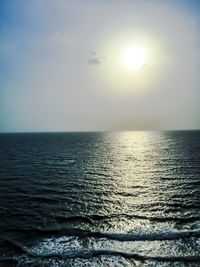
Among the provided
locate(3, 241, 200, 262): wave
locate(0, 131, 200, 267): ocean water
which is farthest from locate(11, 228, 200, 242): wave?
locate(3, 241, 200, 262): wave

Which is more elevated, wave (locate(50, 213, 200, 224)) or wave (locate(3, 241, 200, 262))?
wave (locate(50, 213, 200, 224))

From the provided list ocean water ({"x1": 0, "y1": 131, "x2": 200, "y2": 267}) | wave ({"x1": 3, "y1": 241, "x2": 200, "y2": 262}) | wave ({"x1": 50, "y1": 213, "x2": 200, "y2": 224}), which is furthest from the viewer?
wave ({"x1": 50, "y1": 213, "x2": 200, "y2": 224})

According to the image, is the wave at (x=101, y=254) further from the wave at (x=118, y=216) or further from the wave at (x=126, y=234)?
the wave at (x=118, y=216)

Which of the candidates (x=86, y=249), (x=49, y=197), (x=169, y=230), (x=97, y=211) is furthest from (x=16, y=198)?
(x=169, y=230)

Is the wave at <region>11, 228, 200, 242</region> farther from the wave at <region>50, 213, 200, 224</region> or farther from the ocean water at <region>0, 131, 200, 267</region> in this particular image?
the wave at <region>50, 213, 200, 224</region>

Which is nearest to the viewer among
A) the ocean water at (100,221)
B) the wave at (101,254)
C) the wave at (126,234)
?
the wave at (101,254)

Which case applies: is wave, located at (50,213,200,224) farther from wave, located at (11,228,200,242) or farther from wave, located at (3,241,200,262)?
wave, located at (3,241,200,262)

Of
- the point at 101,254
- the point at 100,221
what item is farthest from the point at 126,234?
the point at 101,254

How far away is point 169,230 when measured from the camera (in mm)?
31500

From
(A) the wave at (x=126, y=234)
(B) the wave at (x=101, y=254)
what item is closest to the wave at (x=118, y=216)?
(A) the wave at (x=126, y=234)

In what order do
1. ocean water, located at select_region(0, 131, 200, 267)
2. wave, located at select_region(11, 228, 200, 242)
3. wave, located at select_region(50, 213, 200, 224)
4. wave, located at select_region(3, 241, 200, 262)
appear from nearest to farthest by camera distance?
wave, located at select_region(3, 241, 200, 262) → ocean water, located at select_region(0, 131, 200, 267) → wave, located at select_region(11, 228, 200, 242) → wave, located at select_region(50, 213, 200, 224)

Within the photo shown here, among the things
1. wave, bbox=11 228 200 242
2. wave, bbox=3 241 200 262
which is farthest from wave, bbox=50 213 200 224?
wave, bbox=3 241 200 262

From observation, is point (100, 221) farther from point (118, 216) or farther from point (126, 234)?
point (126, 234)

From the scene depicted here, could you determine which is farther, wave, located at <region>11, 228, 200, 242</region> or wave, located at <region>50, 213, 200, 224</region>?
wave, located at <region>50, 213, 200, 224</region>
